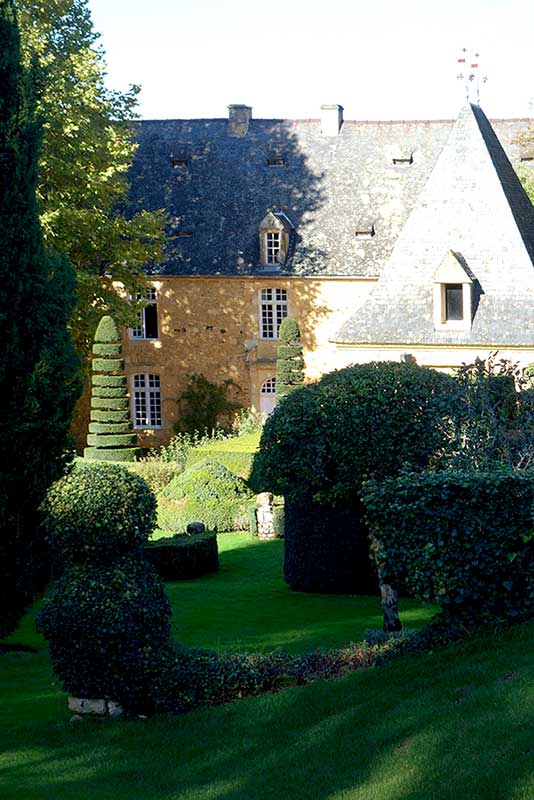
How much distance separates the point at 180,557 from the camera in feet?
73.3

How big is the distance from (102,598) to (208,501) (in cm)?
1596

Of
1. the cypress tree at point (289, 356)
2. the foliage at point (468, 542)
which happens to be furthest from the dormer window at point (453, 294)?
the foliage at point (468, 542)

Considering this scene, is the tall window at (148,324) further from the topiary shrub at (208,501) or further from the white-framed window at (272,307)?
the topiary shrub at (208,501)

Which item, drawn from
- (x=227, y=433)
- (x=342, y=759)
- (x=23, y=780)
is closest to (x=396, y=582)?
(x=342, y=759)

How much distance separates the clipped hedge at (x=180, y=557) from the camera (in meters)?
22.3

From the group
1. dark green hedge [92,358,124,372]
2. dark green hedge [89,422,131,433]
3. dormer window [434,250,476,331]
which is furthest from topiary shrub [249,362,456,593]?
dark green hedge [92,358,124,372]

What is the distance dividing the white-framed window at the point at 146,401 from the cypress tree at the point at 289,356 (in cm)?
627

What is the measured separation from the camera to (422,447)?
59.8 ft

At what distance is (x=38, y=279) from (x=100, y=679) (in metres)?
7.03

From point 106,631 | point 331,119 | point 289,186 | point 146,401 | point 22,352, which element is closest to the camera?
point 106,631

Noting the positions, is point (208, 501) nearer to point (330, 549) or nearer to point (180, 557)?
point (180, 557)

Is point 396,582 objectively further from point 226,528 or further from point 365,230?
point 365,230

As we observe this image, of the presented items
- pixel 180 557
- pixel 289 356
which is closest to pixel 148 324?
pixel 289 356

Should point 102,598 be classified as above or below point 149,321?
below
